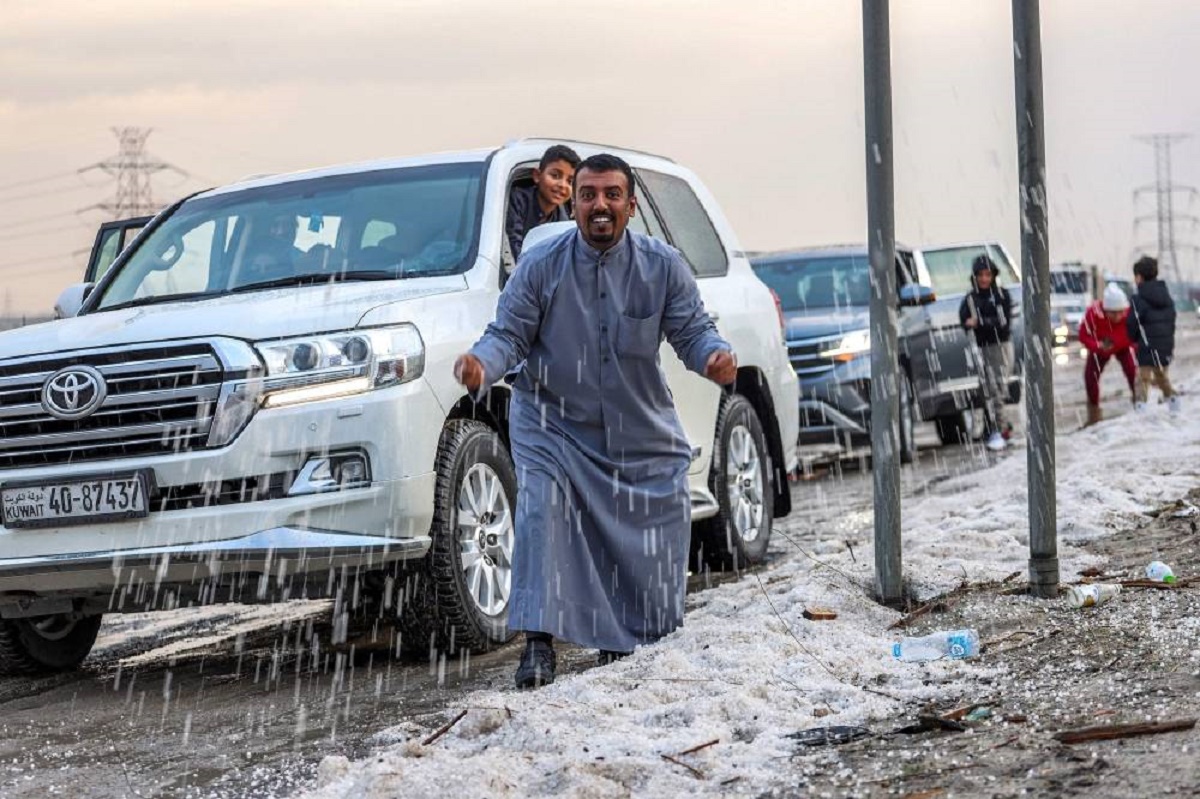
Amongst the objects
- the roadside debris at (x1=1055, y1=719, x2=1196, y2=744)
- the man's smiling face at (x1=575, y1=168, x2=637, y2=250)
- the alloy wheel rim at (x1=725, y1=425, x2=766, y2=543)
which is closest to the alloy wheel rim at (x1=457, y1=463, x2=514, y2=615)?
the man's smiling face at (x1=575, y1=168, x2=637, y2=250)

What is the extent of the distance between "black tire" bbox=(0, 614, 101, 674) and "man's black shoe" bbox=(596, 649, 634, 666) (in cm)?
227

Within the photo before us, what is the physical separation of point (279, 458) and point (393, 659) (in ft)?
3.71

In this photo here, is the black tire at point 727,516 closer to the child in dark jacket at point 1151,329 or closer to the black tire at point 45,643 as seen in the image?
the black tire at point 45,643

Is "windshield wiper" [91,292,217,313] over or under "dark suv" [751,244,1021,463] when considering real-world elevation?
over

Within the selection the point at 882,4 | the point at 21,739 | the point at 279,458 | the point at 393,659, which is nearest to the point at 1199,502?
the point at 882,4

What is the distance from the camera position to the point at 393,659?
22.5 feet

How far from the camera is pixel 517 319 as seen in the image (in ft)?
19.5

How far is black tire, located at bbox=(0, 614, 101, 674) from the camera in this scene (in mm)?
7000

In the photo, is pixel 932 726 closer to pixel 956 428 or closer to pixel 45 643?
pixel 45 643

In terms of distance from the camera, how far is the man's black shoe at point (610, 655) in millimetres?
6117

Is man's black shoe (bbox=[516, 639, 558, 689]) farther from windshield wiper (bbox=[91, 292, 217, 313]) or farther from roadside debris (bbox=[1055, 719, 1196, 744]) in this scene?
windshield wiper (bbox=[91, 292, 217, 313])

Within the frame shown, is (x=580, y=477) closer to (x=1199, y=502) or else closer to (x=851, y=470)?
(x=1199, y=502)

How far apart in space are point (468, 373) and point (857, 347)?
9622mm

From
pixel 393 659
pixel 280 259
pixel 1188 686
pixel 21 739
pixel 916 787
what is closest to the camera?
pixel 916 787
